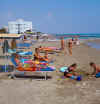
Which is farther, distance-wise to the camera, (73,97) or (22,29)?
(22,29)

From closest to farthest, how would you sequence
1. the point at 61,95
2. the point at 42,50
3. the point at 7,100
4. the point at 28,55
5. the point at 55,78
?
the point at 7,100
the point at 61,95
the point at 55,78
the point at 28,55
the point at 42,50

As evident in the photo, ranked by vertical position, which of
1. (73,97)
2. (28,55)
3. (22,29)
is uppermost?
(22,29)

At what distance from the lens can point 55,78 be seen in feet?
18.9

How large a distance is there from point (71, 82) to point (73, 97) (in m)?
1.20

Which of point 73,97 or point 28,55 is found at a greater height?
point 28,55

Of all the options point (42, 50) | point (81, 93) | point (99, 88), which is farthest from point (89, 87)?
point (42, 50)

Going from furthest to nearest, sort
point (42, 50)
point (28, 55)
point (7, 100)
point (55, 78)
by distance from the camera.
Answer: point (42, 50)
point (28, 55)
point (55, 78)
point (7, 100)

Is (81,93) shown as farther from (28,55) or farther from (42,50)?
(42,50)

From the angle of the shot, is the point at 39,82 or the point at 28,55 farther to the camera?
the point at 28,55

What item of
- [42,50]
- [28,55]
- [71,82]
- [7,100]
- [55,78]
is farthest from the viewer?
[42,50]

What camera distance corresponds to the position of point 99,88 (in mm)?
4723

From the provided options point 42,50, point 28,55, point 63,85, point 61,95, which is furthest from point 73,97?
point 42,50

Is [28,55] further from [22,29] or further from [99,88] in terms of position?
[99,88]

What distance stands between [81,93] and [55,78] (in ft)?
5.37
